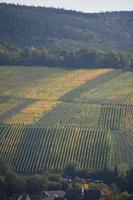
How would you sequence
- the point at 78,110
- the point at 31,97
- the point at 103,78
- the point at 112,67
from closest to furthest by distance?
the point at 78,110 → the point at 31,97 → the point at 103,78 → the point at 112,67

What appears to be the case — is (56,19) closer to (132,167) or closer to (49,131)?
(49,131)

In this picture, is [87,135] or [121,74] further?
[121,74]

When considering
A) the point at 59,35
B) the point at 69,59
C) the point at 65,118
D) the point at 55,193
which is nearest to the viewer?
the point at 55,193

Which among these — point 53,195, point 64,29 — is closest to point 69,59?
point 64,29

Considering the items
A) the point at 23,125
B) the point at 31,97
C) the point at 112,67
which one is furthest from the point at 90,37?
the point at 23,125

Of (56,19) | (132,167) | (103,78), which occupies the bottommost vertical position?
(132,167)

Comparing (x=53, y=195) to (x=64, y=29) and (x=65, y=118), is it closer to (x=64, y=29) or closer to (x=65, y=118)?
(x=65, y=118)

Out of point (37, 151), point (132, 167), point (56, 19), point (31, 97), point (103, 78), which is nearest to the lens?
point (132, 167)

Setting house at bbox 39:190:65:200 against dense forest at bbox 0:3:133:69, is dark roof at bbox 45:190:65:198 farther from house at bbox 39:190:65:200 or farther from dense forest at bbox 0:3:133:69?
dense forest at bbox 0:3:133:69
